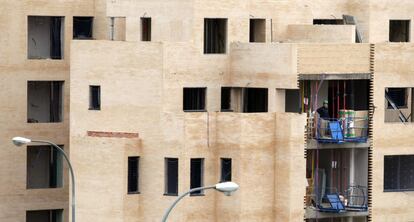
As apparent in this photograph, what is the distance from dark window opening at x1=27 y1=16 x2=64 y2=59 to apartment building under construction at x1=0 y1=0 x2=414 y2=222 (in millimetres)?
3774

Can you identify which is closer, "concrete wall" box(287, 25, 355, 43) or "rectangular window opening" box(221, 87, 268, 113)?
"rectangular window opening" box(221, 87, 268, 113)

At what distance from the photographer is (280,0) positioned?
303 ft

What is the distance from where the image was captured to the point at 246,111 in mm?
91500

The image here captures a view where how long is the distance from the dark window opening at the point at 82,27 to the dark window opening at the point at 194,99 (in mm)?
9243

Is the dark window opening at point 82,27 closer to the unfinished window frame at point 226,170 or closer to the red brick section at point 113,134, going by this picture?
the red brick section at point 113,134

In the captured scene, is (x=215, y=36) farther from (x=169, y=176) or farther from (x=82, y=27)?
(x=82, y=27)

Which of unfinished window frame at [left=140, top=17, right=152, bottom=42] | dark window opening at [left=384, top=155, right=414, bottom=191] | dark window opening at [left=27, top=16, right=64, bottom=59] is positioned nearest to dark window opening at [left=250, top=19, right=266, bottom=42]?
unfinished window frame at [left=140, top=17, right=152, bottom=42]

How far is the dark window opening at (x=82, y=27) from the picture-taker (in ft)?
322

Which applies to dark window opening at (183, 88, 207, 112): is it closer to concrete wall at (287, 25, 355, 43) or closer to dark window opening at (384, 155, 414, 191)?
concrete wall at (287, 25, 355, 43)

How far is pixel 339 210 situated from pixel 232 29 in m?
8.78

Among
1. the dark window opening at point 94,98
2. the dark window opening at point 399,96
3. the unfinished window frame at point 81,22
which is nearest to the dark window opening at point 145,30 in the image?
the dark window opening at point 94,98

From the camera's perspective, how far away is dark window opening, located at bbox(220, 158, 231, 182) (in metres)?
88.9

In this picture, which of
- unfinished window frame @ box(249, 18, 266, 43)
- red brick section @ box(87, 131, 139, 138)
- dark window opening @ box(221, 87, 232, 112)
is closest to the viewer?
red brick section @ box(87, 131, 139, 138)

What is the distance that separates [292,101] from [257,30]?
12.2 feet
